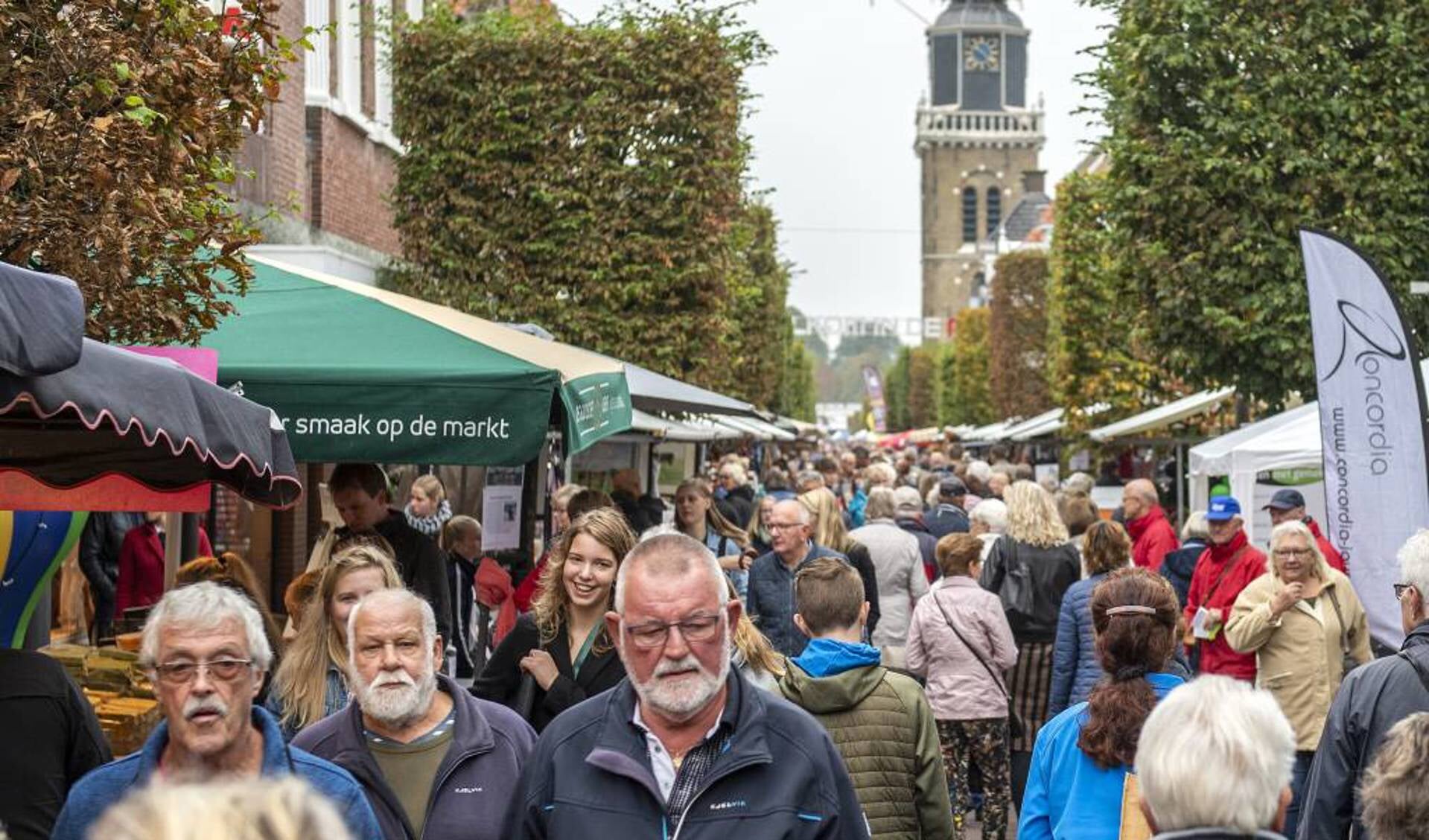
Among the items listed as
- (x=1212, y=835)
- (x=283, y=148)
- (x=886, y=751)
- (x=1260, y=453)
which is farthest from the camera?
(x=283, y=148)

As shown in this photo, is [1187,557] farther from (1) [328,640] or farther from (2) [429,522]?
(1) [328,640]

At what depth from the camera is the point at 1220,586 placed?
10469 mm

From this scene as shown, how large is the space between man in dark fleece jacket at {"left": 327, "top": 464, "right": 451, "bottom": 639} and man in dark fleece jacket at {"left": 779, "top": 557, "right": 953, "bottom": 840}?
320 centimetres

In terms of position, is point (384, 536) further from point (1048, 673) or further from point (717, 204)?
point (717, 204)

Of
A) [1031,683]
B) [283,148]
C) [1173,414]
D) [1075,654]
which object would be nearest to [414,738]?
[1075,654]

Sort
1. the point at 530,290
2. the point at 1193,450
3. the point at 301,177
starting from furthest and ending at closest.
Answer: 1. the point at 530,290
2. the point at 301,177
3. the point at 1193,450

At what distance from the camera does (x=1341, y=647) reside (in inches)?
362

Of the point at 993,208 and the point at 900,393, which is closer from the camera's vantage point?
the point at 900,393

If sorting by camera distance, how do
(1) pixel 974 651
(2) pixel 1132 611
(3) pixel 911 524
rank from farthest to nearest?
(3) pixel 911 524 < (1) pixel 974 651 < (2) pixel 1132 611

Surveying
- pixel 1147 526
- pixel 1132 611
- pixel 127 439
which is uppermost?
pixel 127 439

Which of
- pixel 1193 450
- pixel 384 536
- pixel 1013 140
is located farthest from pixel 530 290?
pixel 1013 140

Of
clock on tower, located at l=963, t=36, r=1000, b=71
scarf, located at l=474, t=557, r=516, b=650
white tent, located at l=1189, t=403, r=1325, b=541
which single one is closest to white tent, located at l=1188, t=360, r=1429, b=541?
white tent, located at l=1189, t=403, r=1325, b=541

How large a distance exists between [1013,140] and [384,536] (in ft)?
469

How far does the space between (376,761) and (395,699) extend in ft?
0.54
